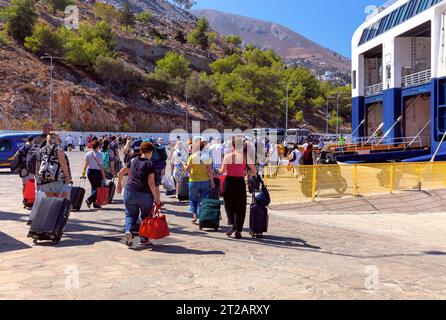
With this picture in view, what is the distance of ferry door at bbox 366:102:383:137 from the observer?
40109 mm

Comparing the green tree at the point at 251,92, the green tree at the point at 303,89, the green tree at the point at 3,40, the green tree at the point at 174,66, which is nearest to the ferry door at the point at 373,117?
the green tree at the point at 251,92

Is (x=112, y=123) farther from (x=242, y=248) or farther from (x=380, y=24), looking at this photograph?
(x=242, y=248)

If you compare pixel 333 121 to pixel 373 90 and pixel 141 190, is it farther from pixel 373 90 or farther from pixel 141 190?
pixel 141 190

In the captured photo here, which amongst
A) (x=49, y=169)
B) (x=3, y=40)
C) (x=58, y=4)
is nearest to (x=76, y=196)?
(x=49, y=169)

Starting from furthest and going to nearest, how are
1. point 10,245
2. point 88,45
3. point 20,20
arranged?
point 88,45
point 20,20
point 10,245

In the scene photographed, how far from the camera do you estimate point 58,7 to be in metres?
106

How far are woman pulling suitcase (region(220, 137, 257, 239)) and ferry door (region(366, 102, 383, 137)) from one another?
33.7 meters

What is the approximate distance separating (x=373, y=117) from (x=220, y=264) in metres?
36.5

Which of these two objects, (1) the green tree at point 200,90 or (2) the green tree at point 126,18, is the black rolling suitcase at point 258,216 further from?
(2) the green tree at point 126,18

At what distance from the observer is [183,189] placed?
12.1m

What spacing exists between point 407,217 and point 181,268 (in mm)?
8484

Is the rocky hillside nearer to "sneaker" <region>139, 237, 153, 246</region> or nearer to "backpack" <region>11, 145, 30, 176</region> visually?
"backpack" <region>11, 145, 30, 176</region>

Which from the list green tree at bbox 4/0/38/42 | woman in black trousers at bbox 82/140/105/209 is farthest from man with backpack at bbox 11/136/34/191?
green tree at bbox 4/0/38/42
